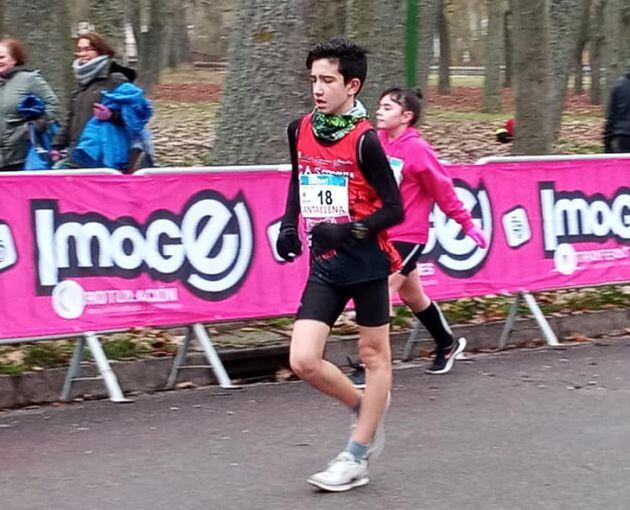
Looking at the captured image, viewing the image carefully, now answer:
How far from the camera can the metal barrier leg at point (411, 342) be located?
9547mm

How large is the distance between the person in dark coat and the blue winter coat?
179 inches

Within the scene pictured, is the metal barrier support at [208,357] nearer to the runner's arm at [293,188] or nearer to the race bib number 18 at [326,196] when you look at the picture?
the runner's arm at [293,188]

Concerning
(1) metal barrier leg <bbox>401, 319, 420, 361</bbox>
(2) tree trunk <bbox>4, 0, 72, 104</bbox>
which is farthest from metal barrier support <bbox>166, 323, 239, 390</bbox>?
(2) tree trunk <bbox>4, 0, 72, 104</bbox>

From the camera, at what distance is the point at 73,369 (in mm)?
8102

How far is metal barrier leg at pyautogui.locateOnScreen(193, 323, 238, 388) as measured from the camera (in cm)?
857

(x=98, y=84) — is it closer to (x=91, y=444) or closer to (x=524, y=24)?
(x=91, y=444)

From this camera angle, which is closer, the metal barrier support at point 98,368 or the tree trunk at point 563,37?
the metal barrier support at point 98,368

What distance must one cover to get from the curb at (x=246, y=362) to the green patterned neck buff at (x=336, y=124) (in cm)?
303

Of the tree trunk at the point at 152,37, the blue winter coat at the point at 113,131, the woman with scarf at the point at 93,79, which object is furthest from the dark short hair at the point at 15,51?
the tree trunk at the point at 152,37

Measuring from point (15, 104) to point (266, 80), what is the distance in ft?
6.88

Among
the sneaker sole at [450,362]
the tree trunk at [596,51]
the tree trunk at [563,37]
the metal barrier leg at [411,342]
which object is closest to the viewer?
the sneaker sole at [450,362]

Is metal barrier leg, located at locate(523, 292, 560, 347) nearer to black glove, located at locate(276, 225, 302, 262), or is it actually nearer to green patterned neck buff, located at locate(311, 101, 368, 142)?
black glove, located at locate(276, 225, 302, 262)

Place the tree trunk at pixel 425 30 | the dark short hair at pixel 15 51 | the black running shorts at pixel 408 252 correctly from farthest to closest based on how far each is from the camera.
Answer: the tree trunk at pixel 425 30
the dark short hair at pixel 15 51
the black running shorts at pixel 408 252

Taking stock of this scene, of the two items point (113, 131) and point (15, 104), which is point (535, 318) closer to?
point (113, 131)
